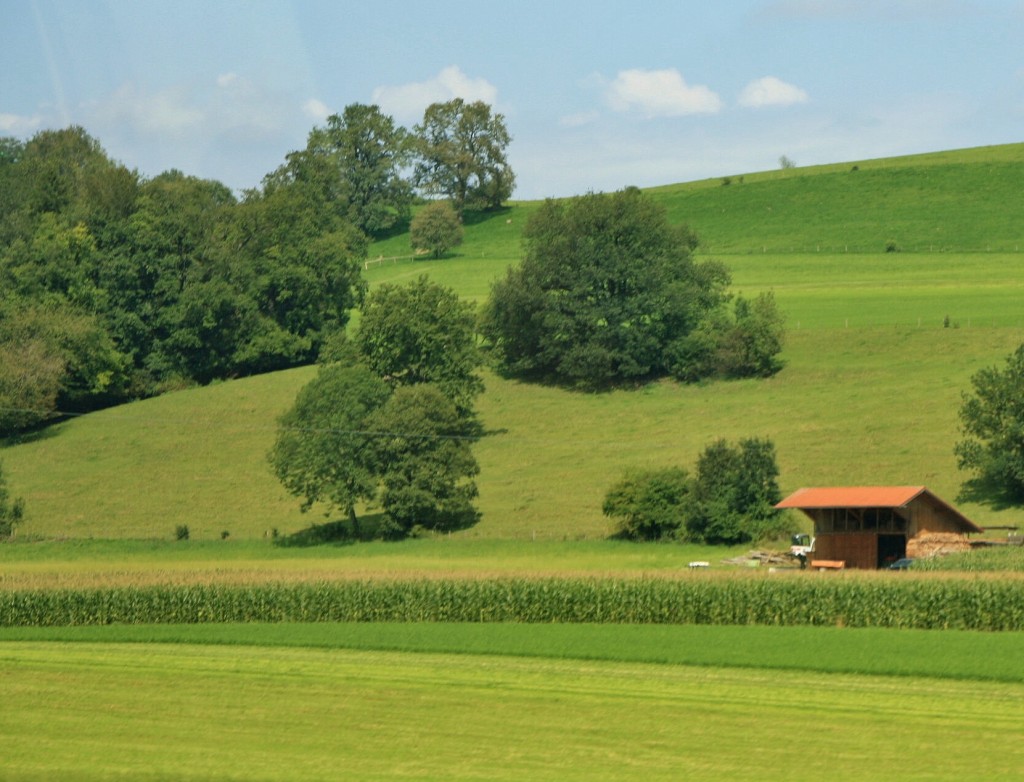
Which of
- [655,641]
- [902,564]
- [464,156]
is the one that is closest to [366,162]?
[464,156]

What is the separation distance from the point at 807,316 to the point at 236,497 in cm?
4320

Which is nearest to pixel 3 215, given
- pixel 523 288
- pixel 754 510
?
pixel 523 288

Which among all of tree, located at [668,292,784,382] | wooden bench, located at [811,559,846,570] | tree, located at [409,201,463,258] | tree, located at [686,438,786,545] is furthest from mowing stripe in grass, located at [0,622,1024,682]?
tree, located at [409,201,463,258]

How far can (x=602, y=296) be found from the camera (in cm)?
9581

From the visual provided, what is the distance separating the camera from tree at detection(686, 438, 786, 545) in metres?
63.3

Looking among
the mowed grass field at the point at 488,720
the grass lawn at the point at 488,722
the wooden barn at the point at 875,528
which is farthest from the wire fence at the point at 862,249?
the grass lawn at the point at 488,722

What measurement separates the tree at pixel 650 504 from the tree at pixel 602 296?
2585cm

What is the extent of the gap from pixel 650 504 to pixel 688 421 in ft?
56.4

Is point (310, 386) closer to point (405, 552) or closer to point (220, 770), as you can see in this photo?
point (405, 552)

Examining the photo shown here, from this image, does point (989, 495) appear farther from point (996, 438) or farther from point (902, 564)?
point (902, 564)

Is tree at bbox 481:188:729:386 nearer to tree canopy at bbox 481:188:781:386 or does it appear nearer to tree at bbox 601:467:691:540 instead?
tree canopy at bbox 481:188:781:386

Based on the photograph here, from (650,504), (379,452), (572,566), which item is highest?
(379,452)

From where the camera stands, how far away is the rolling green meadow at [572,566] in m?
24.2

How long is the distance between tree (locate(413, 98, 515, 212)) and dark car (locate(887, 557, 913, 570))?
103 meters
